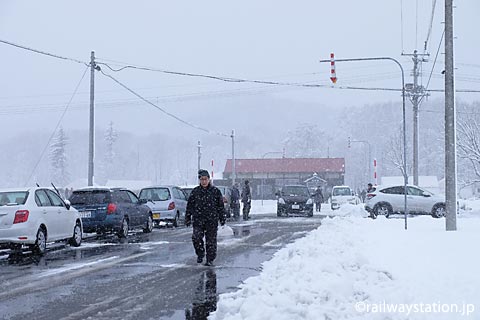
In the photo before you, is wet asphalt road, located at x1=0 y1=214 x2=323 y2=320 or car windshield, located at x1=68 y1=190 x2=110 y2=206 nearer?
wet asphalt road, located at x1=0 y1=214 x2=323 y2=320

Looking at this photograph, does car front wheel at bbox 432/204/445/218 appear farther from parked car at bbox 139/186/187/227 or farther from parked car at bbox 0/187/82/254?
parked car at bbox 0/187/82/254

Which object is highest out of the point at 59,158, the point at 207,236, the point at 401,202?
the point at 59,158

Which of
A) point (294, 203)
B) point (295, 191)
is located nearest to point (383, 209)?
point (294, 203)

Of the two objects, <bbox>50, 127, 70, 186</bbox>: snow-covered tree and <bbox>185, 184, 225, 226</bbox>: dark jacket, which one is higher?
<bbox>50, 127, 70, 186</bbox>: snow-covered tree

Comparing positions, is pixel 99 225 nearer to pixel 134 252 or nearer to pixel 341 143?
pixel 134 252

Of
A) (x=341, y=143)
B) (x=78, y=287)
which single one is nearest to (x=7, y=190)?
(x=78, y=287)

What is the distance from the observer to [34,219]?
1335cm

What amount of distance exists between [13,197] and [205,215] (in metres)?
5.29

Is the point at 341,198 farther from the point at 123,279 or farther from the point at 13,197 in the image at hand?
the point at 123,279

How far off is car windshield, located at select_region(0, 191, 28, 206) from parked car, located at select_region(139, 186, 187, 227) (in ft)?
31.9

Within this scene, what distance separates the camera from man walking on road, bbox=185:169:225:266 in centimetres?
1110

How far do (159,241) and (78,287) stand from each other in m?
7.84

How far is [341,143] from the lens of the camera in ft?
461

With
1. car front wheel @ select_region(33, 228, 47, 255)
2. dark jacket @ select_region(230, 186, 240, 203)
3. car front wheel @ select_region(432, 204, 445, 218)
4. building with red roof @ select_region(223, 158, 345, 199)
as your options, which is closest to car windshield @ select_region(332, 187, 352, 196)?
dark jacket @ select_region(230, 186, 240, 203)
